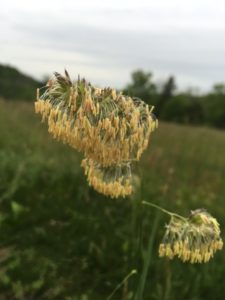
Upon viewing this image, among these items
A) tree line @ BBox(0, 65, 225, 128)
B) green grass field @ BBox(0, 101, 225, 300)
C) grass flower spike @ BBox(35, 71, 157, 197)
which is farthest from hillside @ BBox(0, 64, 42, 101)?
grass flower spike @ BBox(35, 71, 157, 197)

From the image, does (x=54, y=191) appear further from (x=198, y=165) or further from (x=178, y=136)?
(x=178, y=136)

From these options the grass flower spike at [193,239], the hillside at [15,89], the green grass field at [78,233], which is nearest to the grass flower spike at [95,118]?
the grass flower spike at [193,239]

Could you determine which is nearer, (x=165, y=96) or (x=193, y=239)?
(x=193, y=239)

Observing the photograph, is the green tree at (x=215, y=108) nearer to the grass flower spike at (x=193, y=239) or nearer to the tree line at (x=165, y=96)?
the tree line at (x=165, y=96)

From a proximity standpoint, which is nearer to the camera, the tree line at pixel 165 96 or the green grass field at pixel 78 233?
the green grass field at pixel 78 233

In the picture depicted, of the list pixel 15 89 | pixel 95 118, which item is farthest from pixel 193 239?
pixel 15 89

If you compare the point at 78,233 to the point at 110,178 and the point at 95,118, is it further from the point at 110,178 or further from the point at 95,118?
the point at 95,118

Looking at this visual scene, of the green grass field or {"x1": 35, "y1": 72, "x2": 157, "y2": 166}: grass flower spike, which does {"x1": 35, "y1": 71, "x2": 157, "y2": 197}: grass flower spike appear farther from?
the green grass field

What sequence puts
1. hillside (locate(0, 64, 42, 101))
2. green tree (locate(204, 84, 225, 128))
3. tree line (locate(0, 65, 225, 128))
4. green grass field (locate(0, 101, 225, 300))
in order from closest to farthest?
green grass field (locate(0, 101, 225, 300)) → tree line (locate(0, 65, 225, 128)) → hillside (locate(0, 64, 42, 101)) → green tree (locate(204, 84, 225, 128))
